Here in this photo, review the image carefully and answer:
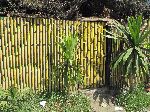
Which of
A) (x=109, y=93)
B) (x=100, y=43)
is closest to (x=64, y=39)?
(x=100, y=43)

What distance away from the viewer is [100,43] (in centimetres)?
1125

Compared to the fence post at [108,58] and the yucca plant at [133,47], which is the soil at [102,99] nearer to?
the fence post at [108,58]

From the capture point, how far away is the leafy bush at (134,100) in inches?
426

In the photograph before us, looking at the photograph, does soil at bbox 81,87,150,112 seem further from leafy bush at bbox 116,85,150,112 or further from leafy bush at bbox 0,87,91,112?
leafy bush at bbox 0,87,91,112

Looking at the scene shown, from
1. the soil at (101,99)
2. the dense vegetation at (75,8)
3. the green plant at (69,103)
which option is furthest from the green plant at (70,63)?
the dense vegetation at (75,8)

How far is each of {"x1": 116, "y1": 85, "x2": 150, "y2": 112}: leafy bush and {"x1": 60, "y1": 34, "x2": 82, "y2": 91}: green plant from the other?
3.91 feet

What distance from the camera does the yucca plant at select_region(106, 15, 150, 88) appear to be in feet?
34.9

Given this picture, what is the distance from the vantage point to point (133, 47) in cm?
1076

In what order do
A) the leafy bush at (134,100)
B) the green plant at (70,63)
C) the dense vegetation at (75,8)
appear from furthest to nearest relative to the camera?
1. the dense vegetation at (75,8)
2. the leafy bush at (134,100)
3. the green plant at (70,63)

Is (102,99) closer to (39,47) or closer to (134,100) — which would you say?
(134,100)

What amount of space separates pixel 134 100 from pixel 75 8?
3.60 metres

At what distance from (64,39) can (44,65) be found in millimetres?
911

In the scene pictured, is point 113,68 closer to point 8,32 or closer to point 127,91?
Answer: point 127,91

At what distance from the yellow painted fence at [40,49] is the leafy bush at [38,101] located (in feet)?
0.82
